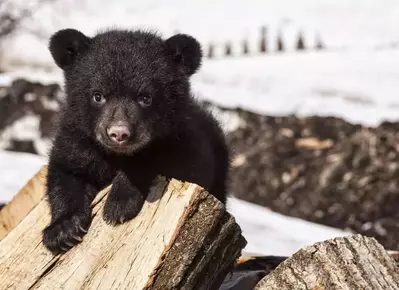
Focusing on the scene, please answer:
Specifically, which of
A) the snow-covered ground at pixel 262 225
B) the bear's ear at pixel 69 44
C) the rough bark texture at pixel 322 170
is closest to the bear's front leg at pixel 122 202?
the bear's ear at pixel 69 44

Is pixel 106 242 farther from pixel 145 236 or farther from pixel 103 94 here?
pixel 103 94

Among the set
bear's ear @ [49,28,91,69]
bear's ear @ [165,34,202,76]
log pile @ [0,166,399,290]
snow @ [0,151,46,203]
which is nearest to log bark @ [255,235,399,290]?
log pile @ [0,166,399,290]

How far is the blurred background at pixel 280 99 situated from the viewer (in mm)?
8141

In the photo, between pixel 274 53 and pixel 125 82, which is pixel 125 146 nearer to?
pixel 125 82

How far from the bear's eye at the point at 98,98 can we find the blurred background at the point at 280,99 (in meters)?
2.23

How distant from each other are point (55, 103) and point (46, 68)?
3.93 ft

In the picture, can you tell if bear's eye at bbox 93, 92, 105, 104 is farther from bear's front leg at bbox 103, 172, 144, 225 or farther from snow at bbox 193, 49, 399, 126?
snow at bbox 193, 49, 399, 126

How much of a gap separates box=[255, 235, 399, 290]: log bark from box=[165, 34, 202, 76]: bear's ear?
1375mm

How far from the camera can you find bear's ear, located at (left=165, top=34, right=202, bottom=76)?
438 cm

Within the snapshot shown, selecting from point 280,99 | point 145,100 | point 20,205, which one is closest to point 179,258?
point 145,100

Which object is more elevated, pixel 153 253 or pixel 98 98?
pixel 98 98

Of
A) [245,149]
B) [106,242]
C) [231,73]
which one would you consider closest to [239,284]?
[106,242]

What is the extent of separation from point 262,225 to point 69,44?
12.1ft

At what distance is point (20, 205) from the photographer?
200 inches
